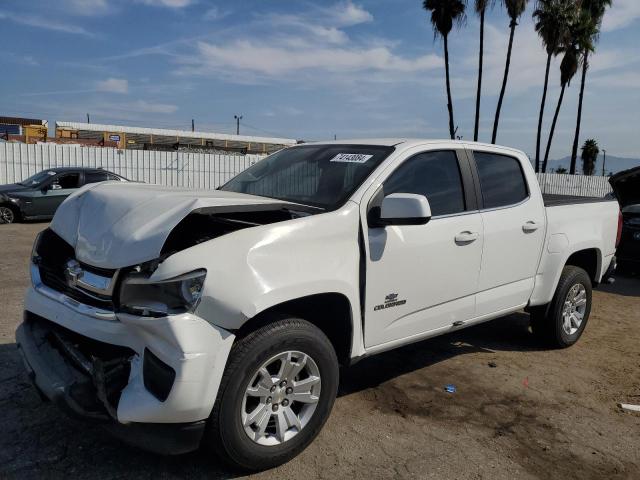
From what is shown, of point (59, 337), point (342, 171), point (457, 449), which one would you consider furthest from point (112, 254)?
point (457, 449)

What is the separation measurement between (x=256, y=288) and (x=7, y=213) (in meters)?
12.9

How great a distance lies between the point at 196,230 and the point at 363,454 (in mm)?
1611

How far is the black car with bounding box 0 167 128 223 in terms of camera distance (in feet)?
42.8

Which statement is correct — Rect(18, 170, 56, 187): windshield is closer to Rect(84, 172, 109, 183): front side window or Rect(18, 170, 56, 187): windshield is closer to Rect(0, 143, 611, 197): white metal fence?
Rect(84, 172, 109, 183): front side window

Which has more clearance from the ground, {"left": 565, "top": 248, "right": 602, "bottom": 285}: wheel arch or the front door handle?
the front door handle

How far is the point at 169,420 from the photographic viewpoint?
2.42 metres

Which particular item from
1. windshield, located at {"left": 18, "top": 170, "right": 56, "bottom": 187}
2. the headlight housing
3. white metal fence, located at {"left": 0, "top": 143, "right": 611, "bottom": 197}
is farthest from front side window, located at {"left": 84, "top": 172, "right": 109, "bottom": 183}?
the headlight housing

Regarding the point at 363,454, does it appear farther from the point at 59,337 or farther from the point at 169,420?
the point at 59,337

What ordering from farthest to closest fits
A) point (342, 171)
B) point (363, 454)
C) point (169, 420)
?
point (342, 171)
point (363, 454)
point (169, 420)

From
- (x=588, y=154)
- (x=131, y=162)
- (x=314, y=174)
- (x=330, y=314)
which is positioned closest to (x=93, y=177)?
(x=131, y=162)

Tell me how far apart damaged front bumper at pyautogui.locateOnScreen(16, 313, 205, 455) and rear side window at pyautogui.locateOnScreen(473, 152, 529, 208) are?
112 inches

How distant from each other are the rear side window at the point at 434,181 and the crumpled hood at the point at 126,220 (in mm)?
1014

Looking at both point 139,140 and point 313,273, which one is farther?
point 139,140

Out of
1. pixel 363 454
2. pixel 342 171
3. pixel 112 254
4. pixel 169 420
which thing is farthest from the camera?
pixel 342 171
